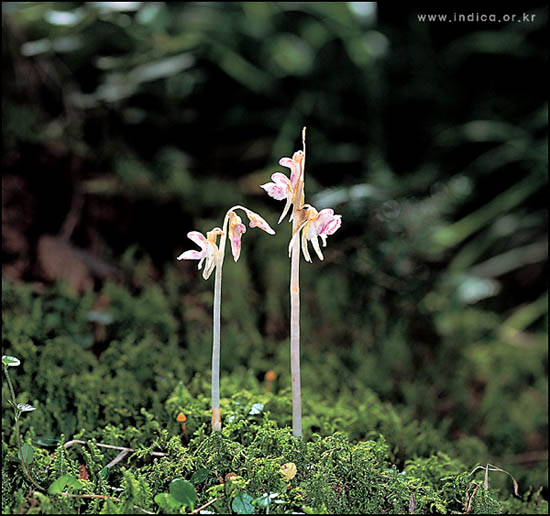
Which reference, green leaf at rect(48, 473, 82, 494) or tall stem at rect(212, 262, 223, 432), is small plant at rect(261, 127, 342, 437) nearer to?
tall stem at rect(212, 262, 223, 432)

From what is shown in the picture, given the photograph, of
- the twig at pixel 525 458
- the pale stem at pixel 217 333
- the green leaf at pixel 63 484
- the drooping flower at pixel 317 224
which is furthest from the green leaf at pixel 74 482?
the twig at pixel 525 458

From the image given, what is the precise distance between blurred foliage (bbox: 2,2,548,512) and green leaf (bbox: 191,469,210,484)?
0.96 ft

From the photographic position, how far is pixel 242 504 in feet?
2.60

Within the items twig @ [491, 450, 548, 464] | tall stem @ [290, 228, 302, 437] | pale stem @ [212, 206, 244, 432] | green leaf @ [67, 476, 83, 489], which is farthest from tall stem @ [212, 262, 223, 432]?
twig @ [491, 450, 548, 464]

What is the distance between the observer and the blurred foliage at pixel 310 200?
1412 millimetres

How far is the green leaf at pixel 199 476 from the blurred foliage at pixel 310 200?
0.29m

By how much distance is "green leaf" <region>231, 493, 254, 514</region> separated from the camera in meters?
0.79

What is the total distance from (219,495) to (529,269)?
2.21 meters

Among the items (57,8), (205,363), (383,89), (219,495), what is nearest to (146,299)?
(205,363)

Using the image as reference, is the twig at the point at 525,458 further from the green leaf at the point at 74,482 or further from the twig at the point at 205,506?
the green leaf at the point at 74,482

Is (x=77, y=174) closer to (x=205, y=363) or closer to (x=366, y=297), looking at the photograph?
(x=205, y=363)

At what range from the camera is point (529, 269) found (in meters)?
2.61

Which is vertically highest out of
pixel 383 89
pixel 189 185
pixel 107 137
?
pixel 383 89

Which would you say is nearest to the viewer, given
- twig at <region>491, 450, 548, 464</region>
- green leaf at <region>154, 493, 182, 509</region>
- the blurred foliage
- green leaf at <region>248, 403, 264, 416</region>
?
green leaf at <region>154, 493, 182, 509</region>
